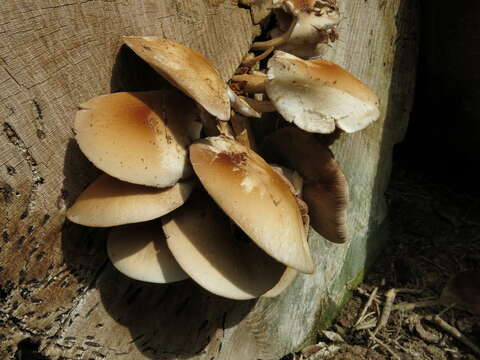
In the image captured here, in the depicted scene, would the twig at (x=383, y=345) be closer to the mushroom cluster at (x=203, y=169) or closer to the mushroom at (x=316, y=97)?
the mushroom cluster at (x=203, y=169)

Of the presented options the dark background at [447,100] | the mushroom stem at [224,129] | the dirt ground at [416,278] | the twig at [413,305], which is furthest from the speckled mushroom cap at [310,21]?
the twig at [413,305]

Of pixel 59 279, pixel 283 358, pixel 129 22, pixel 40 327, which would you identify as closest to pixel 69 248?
pixel 59 279

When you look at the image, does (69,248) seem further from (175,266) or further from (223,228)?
(223,228)

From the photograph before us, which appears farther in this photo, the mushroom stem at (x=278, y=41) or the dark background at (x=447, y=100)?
the dark background at (x=447, y=100)

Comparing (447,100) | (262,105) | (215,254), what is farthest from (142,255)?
(447,100)

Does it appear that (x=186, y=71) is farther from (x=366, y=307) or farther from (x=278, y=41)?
(x=366, y=307)
